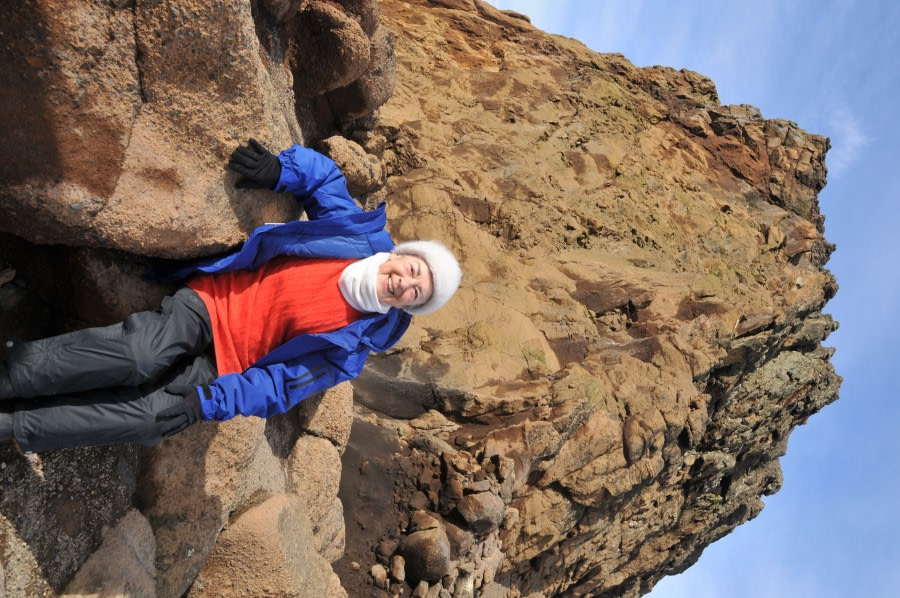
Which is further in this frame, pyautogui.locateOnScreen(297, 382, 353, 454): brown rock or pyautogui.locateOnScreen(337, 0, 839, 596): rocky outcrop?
pyautogui.locateOnScreen(337, 0, 839, 596): rocky outcrop

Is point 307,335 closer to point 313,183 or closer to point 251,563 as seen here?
point 313,183

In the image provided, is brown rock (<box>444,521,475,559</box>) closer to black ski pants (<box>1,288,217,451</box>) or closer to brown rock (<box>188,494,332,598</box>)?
brown rock (<box>188,494,332,598</box>)

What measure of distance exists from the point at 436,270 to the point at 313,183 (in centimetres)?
102

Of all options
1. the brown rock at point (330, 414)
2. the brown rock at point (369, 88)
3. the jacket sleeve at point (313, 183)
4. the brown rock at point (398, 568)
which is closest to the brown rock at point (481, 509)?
the brown rock at point (398, 568)

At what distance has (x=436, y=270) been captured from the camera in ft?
12.3

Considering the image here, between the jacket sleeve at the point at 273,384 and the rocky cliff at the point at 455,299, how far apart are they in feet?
2.83

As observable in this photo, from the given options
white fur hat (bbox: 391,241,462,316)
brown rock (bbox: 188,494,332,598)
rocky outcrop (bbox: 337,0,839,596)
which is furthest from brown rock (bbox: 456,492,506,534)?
white fur hat (bbox: 391,241,462,316)

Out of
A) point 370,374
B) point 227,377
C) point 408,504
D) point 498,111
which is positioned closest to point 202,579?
point 227,377

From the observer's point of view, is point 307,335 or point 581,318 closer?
point 307,335

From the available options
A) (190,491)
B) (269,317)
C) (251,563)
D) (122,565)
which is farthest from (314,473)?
(269,317)

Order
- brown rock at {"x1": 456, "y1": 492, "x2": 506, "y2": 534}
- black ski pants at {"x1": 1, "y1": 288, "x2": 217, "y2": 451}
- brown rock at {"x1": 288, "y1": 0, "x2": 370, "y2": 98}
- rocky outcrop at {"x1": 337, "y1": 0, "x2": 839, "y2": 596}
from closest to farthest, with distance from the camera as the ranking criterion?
black ski pants at {"x1": 1, "y1": 288, "x2": 217, "y2": 451} < brown rock at {"x1": 288, "y1": 0, "x2": 370, "y2": 98} < brown rock at {"x1": 456, "y1": 492, "x2": 506, "y2": 534} < rocky outcrop at {"x1": 337, "y1": 0, "x2": 839, "y2": 596}

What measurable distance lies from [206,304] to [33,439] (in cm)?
106

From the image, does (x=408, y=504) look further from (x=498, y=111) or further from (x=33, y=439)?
(x=498, y=111)

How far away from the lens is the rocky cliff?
11.3ft
